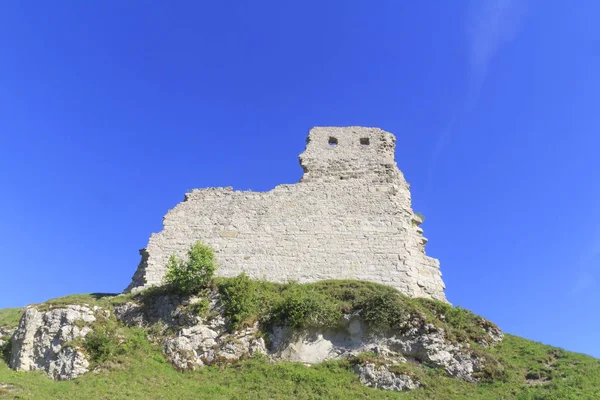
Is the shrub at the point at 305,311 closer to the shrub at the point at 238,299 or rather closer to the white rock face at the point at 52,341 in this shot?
the shrub at the point at 238,299

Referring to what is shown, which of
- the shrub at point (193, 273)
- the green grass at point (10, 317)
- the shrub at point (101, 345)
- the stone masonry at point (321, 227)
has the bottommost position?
the shrub at point (101, 345)

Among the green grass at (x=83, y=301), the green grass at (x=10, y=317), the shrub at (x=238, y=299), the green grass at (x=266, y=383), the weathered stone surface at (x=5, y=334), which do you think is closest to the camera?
the green grass at (x=266, y=383)

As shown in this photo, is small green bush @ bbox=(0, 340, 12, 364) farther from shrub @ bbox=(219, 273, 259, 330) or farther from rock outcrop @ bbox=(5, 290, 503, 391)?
shrub @ bbox=(219, 273, 259, 330)

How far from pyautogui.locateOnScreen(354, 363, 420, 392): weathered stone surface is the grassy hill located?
0.23 meters

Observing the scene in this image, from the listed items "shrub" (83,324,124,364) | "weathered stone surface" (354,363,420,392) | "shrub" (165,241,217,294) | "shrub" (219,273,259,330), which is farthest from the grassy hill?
"shrub" (165,241,217,294)

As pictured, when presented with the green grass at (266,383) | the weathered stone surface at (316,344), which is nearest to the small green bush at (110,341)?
the green grass at (266,383)

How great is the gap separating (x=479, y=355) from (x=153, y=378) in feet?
34.0

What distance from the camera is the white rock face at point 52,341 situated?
1572cm

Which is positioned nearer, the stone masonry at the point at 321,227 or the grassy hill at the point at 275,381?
the grassy hill at the point at 275,381

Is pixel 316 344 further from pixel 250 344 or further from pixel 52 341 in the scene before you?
pixel 52 341

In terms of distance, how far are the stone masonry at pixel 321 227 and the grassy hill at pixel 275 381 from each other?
446cm

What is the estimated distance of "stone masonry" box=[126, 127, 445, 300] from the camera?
20812mm

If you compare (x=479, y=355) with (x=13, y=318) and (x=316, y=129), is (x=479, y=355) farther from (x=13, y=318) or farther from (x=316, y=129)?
(x=13, y=318)

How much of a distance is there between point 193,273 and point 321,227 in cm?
593
